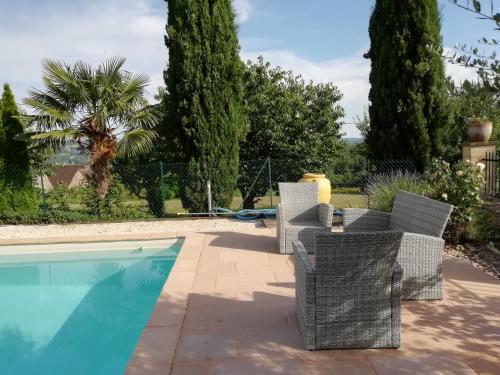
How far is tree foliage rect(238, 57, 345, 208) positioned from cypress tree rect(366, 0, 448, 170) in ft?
9.16

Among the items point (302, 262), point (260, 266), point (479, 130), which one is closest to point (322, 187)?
point (479, 130)

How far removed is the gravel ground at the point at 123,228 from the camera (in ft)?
27.1

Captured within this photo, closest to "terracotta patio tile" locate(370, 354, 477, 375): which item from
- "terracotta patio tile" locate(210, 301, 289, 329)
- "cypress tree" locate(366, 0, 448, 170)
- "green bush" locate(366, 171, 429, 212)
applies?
"terracotta patio tile" locate(210, 301, 289, 329)

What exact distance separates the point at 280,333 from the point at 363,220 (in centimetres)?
223

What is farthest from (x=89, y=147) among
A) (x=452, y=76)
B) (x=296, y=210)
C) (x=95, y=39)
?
(x=452, y=76)

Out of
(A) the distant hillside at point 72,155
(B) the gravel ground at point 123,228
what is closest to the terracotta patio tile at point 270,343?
(B) the gravel ground at point 123,228

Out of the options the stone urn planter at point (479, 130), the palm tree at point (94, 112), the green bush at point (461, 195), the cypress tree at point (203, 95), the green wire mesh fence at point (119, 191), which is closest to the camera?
the green bush at point (461, 195)

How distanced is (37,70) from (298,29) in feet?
21.5

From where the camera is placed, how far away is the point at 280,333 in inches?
126

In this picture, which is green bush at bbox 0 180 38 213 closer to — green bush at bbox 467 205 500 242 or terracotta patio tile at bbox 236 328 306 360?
terracotta patio tile at bbox 236 328 306 360

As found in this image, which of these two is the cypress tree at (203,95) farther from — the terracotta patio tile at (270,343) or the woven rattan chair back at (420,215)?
the terracotta patio tile at (270,343)

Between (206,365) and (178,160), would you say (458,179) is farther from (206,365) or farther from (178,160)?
(178,160)

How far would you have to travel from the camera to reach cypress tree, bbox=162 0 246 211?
9.80 metres

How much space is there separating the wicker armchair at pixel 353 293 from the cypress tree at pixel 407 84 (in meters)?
7.84
